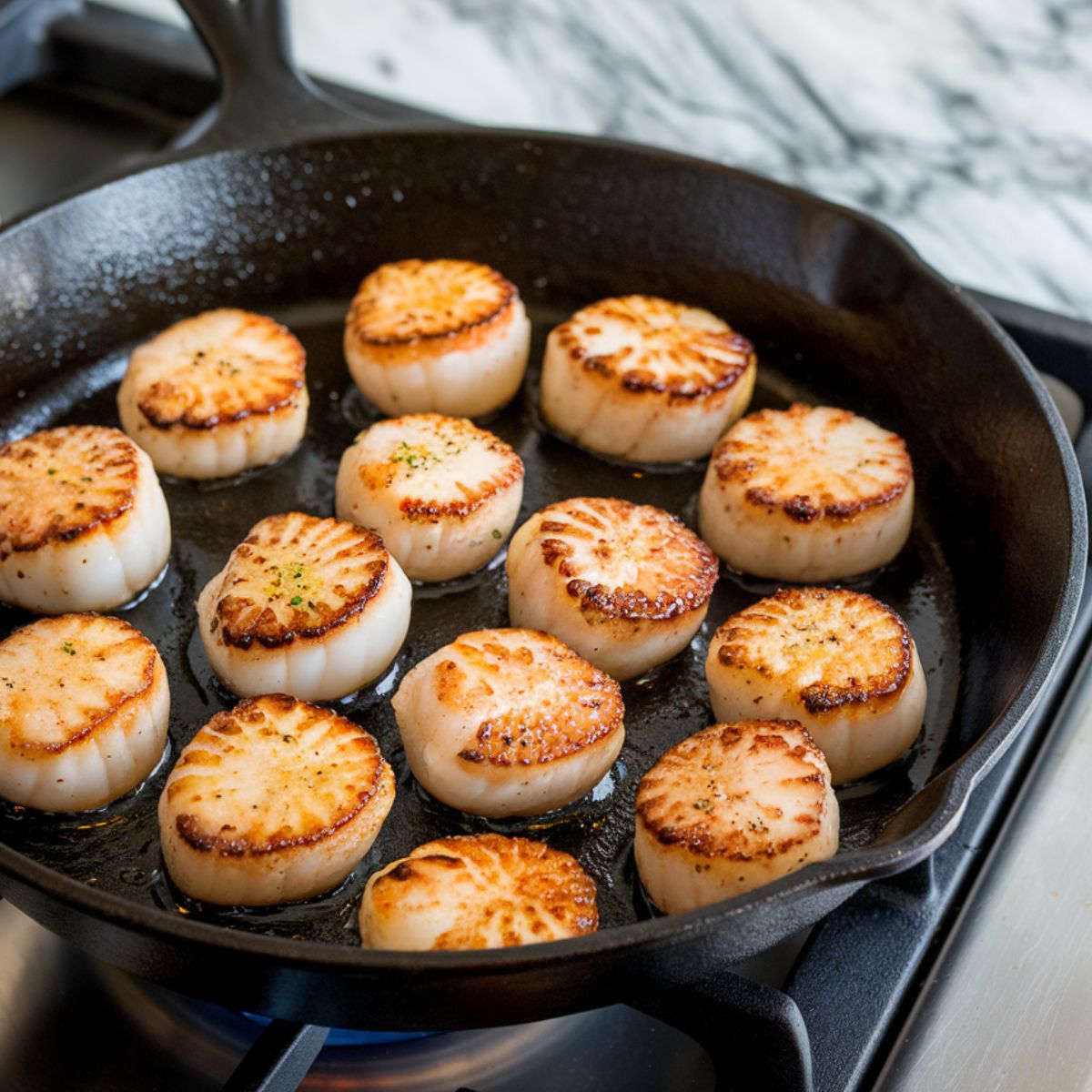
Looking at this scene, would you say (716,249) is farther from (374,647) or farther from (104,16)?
(104,16)

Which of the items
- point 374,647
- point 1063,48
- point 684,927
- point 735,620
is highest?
point 1063,48

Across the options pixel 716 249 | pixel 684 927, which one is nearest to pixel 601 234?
pixel 716 249

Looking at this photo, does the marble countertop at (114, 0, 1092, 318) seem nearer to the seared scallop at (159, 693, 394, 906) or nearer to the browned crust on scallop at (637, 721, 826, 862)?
the browned crust on scallop at (637, 721, 826, 862)

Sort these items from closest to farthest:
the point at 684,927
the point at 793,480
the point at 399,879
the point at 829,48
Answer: the point at 684,927 → the point at 399,879 → the point at 793,480 → the point at 829,48

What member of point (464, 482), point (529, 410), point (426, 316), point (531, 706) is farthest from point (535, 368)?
point (531, 706)

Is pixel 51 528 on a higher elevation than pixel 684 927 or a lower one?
lower

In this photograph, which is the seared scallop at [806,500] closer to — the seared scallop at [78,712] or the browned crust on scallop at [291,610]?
the browned crust on scallop at [291,610]

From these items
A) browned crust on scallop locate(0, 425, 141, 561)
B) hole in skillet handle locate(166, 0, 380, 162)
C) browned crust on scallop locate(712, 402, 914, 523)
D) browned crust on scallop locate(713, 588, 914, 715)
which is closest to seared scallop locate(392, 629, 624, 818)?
browned crust on scallop locate(713, 588, 914, 715)
